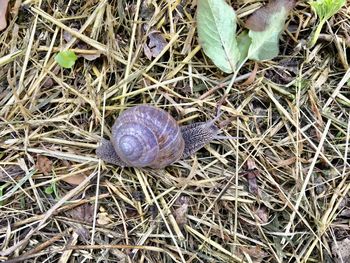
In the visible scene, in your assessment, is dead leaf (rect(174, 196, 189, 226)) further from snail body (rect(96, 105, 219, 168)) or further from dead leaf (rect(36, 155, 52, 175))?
dead leaf (rect(36, 155, 52, 175))

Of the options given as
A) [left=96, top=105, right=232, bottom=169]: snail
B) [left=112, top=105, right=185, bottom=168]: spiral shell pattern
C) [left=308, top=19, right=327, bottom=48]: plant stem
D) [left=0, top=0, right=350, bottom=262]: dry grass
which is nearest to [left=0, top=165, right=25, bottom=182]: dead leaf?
[left=0, top=0, right=350, bottom=262]: dry grass

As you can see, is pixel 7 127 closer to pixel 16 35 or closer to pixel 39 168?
pixel 39 168

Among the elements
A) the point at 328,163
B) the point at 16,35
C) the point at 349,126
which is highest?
the point at 16,35

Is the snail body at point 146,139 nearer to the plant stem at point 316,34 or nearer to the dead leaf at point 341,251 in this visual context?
the plant stem at point 316,34

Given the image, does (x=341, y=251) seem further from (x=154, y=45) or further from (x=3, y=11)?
(x=3, y=11)

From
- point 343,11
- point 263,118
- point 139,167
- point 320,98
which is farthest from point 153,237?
point 343,11

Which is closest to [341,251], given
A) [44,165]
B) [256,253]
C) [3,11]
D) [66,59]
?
[256,253]

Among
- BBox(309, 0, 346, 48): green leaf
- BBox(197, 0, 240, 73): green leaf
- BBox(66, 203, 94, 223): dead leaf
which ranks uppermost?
BBox(309, 0, 346, 48): green leaf
